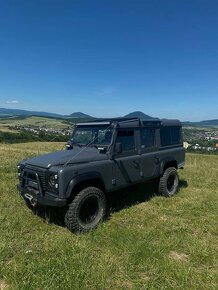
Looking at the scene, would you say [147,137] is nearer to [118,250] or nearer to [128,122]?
[128,122]

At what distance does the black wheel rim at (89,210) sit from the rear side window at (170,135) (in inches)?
128

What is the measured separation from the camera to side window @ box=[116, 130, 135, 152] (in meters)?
7.04

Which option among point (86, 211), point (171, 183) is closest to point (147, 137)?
point (171, 183)

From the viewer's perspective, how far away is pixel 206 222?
670 cm

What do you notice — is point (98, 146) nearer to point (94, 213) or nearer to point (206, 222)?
point (94, 213)

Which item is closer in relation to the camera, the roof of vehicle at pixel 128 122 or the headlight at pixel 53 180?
the headlight at pixel 53 180

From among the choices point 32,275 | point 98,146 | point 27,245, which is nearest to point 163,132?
point 98,146

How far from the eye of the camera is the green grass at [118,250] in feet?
13.8

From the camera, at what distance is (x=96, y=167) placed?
624cm

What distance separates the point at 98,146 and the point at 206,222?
2985 mm

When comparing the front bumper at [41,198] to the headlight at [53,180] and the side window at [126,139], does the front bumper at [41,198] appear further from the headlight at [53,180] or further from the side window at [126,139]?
the side window at [126,139]

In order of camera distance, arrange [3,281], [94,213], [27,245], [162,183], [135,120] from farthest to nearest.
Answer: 1. [162,183]
2. [135,120]
3. [94,213]
4. [27,245]
5. [3,281]

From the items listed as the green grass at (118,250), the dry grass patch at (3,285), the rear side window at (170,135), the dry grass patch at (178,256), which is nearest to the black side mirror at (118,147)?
the green grass at (118,250)

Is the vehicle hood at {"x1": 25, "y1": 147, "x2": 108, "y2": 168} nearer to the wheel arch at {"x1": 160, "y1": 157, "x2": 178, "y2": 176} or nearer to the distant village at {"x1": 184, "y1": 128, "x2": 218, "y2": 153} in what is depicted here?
the wheel arch at {"x1": 160, "y1": 157, "x2": 178, "y2": 176}
